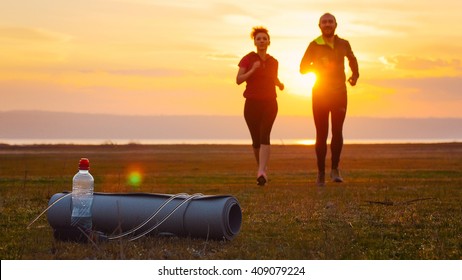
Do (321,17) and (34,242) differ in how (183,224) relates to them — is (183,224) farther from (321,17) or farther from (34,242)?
Result: (321,17)

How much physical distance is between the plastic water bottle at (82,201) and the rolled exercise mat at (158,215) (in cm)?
7

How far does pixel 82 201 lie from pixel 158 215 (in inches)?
38.6

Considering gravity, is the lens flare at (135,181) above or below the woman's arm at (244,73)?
below

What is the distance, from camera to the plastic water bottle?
315 inches

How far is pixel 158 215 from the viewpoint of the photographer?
813cm

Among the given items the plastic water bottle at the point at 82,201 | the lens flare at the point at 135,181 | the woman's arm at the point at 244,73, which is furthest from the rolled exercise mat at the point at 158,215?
the lens flare at the point at 135,181

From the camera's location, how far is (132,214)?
8.27 m

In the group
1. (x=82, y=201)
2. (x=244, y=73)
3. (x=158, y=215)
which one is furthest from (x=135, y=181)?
(x=158, y=215)

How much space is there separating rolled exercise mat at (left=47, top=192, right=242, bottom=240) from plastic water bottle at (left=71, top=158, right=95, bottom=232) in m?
0.07

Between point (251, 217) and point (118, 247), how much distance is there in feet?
10.9

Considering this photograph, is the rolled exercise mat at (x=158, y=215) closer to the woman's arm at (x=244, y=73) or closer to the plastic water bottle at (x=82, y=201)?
the plastic water bottle at (x=82, y=201)

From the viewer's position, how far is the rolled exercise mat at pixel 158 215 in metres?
7.90

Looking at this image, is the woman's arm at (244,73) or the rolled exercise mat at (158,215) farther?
the woman's arm at (244,73)

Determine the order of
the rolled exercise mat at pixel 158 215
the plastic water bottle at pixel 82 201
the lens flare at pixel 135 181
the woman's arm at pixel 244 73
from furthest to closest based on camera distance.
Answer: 1. the lens flare at pixel 135 181
2. the woman's arm at pixel 244 73
3. the plastic water bottle at pixel 82 201
4. the rolled exercise mat at pixel 158 215
